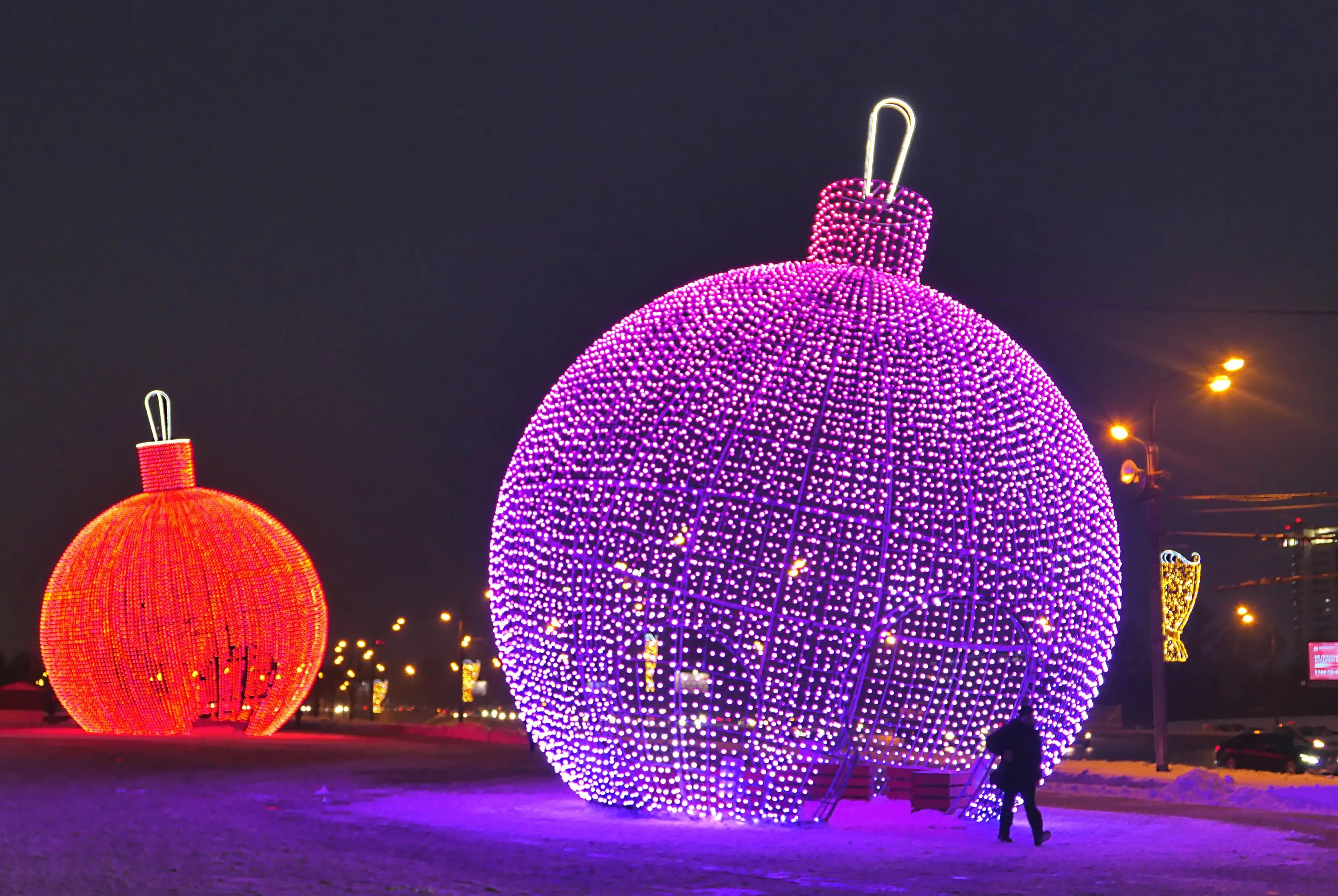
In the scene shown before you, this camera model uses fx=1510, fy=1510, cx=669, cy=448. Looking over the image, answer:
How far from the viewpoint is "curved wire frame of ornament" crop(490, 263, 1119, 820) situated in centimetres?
1055

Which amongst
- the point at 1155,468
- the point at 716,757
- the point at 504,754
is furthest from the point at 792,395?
the point at 504,754

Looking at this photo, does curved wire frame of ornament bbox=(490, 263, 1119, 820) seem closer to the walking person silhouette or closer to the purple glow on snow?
the purple glow on snow

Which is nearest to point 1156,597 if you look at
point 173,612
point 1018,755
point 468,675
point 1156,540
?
point 1156,540

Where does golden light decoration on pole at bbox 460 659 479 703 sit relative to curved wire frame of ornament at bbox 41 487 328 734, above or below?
below

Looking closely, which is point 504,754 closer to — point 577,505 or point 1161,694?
point 1161,694

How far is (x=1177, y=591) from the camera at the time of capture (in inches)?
968

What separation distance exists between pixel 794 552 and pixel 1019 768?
2207 millimetres

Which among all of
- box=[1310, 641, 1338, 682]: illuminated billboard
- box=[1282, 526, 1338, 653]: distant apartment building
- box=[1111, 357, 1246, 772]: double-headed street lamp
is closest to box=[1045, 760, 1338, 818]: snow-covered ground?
box=[1111, 357, 1246, 772]: double-headed street lamp

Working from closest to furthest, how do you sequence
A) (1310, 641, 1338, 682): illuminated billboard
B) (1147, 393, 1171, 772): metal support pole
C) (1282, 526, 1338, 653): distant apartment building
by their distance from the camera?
(1147, 393, 1171, 772): metal support pole
(1310, 641, 1338, 682): illuminated billboard
(1282, 526, 1338, 653): distant apartment building

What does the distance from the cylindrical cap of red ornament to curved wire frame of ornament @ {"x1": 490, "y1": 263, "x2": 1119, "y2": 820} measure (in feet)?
46.0

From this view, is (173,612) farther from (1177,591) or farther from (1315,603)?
(1315,603)

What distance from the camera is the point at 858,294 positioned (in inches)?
461

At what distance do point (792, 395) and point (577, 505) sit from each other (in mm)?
1774

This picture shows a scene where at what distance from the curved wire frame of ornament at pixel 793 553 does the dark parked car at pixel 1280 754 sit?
1365 centimetres
